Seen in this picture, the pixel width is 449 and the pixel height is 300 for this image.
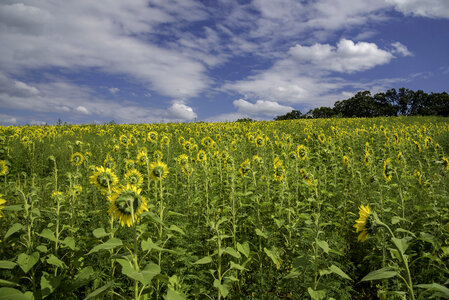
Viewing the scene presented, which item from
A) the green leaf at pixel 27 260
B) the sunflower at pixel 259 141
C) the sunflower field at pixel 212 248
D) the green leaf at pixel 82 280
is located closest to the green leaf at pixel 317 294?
the sunflower field at pixel 212 248

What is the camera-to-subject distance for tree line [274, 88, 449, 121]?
57.3 metres

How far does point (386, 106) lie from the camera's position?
59781mm

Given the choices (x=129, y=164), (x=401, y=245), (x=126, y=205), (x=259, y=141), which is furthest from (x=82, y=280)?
(x=259, y=141)

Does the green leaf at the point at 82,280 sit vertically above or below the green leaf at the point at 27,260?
below

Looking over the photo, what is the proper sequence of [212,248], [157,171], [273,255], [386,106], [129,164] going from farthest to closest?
→ [386,106]
[129,164]
[212,248]
[157,171]
[273,255]

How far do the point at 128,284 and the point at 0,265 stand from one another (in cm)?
115

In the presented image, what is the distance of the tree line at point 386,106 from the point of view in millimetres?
57312

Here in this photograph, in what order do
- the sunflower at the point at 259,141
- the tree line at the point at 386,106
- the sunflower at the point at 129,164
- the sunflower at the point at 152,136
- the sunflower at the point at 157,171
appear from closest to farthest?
the sunflower at the point at 157,171, the sunflower at the point at 129,164, the sunflower at the point at 259,141, the sunflower at the point at 152,136, the tree line at the point at 386,106

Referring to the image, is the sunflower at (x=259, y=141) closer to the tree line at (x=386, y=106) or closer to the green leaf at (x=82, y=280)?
the green leaf at (x=82, y=280)

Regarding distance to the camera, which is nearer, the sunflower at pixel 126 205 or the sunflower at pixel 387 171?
the sunflower at pixel 126 205

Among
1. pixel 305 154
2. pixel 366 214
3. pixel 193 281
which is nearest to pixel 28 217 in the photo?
pixel 193 281

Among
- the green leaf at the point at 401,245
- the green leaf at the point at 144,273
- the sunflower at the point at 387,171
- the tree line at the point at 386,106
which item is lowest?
the green leaf at the point at 144,273

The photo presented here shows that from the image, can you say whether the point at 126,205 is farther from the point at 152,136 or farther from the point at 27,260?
the point at 152,136

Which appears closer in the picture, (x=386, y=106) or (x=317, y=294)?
(x=317, y=294)
